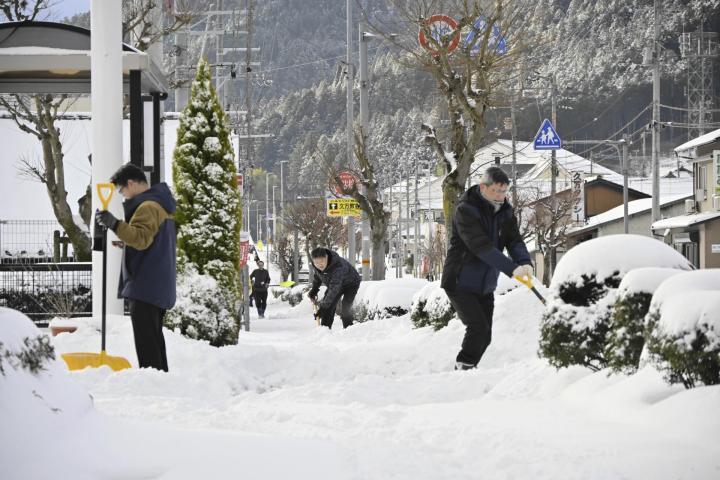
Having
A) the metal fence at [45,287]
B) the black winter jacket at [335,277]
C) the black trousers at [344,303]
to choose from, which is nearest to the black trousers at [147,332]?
the black winter jacket at [335,277]

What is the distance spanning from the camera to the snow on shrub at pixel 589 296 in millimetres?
6910

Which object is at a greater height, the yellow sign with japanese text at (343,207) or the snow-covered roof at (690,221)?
the yellow sign with japanese text at (343,207)

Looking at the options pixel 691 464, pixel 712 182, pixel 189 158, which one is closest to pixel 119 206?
pixel 189 158

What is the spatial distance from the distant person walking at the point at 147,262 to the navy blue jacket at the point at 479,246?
7.10 feet

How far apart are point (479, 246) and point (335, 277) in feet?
25.4

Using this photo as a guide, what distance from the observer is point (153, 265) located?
8297 mm

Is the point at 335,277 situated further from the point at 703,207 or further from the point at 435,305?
the point at 703,207

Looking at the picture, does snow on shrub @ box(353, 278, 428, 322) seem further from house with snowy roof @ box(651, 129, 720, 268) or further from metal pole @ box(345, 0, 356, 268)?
house with snowy roof @ box(651, 129, 720, 268)

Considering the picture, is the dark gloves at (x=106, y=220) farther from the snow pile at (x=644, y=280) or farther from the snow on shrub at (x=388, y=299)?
the snow on shrub at (x=388, y=299)

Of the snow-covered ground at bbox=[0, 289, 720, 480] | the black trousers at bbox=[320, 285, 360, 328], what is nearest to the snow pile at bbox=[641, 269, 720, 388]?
the snow-covered ground at bbox=[0, 289, 720, 480]

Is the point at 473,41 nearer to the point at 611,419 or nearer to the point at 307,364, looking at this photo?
the point at 307,364

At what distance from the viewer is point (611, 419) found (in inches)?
218

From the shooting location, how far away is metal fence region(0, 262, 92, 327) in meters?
17.7

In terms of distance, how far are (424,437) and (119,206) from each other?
8.32 meters
